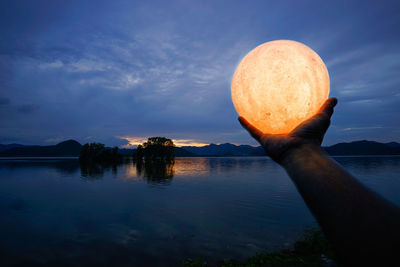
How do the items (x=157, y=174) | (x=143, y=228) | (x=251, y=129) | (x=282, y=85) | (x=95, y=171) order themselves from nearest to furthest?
(x=282, y=85) < (x=251, y=129) < (x=143, y=228) < (x=157, y=174) < (x=95, y=171)

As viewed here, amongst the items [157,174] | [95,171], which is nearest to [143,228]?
[157,174]

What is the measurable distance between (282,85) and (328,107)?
26.7 inches

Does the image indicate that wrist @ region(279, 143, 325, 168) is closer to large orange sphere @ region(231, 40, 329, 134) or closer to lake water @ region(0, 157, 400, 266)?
large orange sphere @ region(231, 40, 329, 134)

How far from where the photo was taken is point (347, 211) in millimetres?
1405

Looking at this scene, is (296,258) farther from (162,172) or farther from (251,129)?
(162,172)

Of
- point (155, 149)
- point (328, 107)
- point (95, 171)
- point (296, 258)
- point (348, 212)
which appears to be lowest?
point (95, 171)

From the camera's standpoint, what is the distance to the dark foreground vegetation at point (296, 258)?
848cm

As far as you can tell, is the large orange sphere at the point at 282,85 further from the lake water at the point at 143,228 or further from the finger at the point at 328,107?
the lake water at the point at 143,228

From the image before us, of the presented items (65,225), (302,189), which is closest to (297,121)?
(302,189)

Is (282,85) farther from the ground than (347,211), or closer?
farther from the ground

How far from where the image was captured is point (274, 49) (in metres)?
2.89

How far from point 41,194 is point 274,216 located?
96.3 feet

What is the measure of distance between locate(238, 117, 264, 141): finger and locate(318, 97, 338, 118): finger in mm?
823

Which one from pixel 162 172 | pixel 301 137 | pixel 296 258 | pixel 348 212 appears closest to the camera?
pixel 348 212
